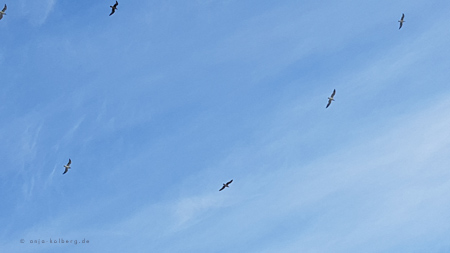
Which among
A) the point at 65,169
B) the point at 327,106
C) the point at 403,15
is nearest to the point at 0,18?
the point at 65,169

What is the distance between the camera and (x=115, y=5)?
166750 millimetres

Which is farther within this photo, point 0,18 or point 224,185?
point 224,185

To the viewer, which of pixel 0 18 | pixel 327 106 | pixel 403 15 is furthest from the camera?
pixel 403 15

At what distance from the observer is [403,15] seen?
18500 cm

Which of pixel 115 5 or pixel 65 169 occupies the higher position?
pixel 115 5

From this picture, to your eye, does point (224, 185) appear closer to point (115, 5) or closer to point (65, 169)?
point (65, 169)

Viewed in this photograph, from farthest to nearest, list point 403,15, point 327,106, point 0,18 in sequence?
point 403,15
point 327,106
point 0,18

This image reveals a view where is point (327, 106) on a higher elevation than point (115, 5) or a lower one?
lower

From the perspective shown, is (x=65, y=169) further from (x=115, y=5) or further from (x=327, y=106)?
(x=327, y=106)

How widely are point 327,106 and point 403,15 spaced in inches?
1313

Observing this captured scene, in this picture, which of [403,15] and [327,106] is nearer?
[327,106]

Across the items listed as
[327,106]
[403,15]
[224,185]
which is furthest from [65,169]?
[403,15]

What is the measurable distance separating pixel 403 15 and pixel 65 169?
9259 centimetres

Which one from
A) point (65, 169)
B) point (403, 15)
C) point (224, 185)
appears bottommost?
point (224, 185)
